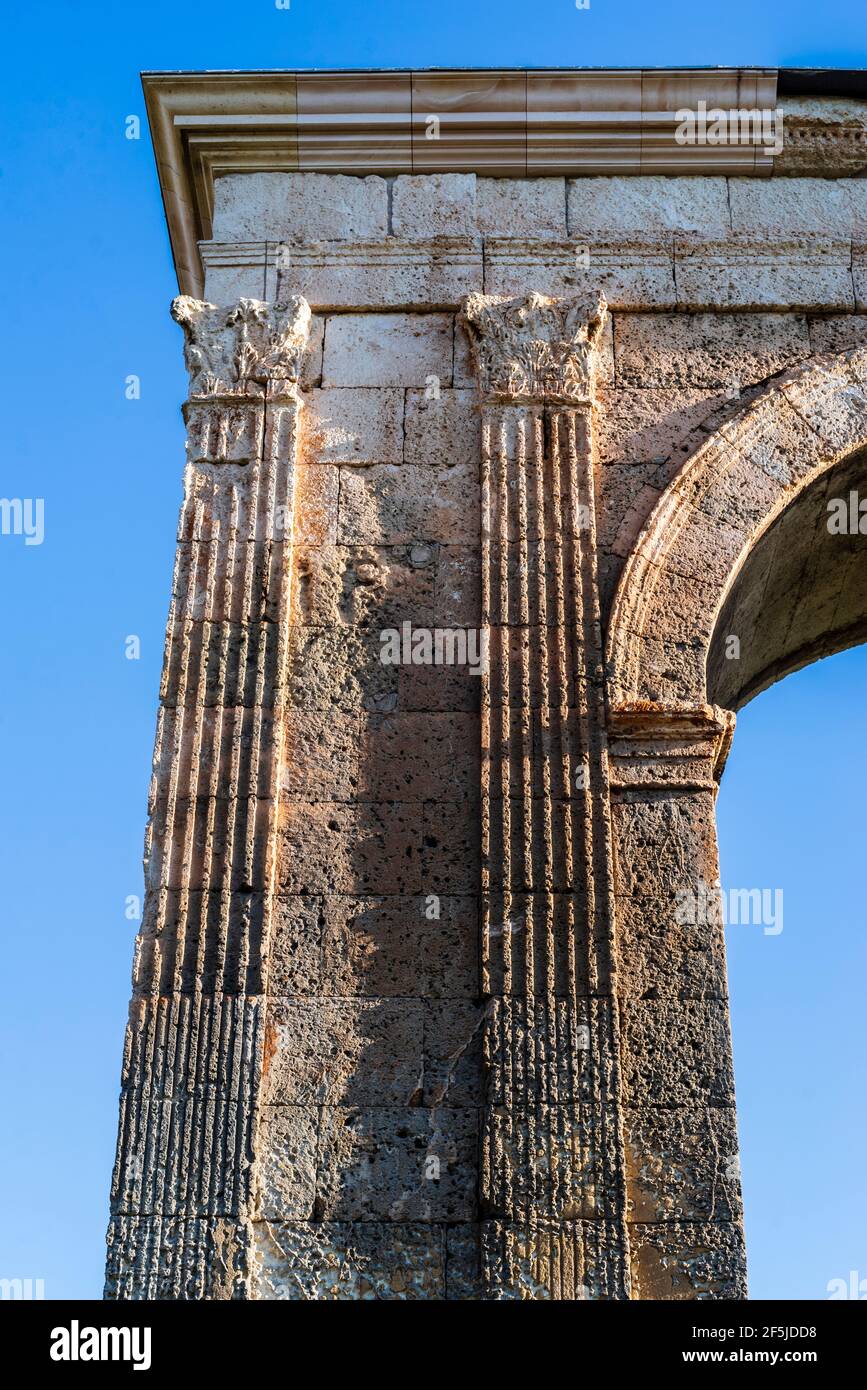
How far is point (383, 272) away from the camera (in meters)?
8.22

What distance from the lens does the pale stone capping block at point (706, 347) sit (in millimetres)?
7973

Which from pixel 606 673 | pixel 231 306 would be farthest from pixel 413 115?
pixel 606 673

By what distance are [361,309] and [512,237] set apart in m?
0.81

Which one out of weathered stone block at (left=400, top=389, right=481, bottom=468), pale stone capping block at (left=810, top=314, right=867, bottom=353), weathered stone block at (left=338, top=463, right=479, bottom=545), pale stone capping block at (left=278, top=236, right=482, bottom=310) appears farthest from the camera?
pale stone capping block at (left=278, top=236, right=482, bottom=310)

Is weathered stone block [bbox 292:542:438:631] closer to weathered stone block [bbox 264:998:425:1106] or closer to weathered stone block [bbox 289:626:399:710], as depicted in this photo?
weathered stone block [bbox 289:626:399:710]

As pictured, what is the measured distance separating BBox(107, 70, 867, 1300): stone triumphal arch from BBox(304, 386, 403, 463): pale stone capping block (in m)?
0.02

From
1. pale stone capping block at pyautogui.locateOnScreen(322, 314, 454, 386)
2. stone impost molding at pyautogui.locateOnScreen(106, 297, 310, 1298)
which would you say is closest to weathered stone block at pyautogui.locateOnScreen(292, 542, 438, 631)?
stone impost molding at pyautogui.locateOnScreen(106, 297, 310, 1298)

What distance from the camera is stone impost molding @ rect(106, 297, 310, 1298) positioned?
619 centimetres

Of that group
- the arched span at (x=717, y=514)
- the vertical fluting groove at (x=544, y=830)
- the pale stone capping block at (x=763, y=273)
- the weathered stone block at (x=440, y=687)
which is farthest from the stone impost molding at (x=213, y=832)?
the pale stone capping block at (x=763, y=273)

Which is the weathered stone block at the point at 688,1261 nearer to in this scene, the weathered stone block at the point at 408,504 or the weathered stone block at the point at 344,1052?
the weathered stone block at the point at 344,1052

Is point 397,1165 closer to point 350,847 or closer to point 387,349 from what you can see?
point 350,847

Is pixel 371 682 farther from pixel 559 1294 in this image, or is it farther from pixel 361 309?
pixel 559 1294

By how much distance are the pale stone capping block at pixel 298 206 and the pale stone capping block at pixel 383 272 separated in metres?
0.13

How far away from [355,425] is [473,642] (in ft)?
4.21
